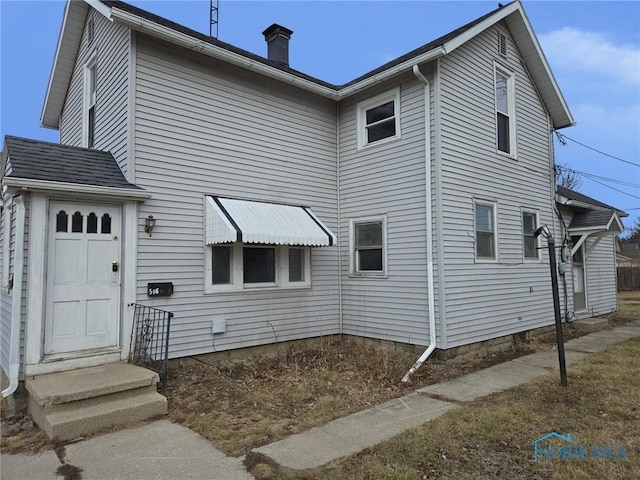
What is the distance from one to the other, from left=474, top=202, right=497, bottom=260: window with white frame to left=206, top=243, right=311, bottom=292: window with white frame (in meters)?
3.47

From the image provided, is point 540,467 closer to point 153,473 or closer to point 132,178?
point 153,473

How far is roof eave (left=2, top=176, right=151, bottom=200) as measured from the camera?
512 cm

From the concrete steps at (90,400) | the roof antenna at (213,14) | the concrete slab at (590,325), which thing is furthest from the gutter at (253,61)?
the concrete slab at (590,325)

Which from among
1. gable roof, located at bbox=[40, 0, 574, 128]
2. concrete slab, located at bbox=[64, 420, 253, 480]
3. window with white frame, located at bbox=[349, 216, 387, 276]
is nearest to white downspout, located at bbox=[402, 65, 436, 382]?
gable roof, located at bbox=[40, 0, 574, 128]

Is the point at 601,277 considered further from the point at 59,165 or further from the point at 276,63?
the point at 59,165

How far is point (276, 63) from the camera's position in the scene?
901 centimetres

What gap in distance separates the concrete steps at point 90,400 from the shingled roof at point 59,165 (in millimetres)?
2610

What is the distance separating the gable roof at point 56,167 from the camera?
5328mm

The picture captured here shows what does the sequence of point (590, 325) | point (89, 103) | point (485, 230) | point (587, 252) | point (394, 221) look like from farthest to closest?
point (587, 252)
point (590, 325)
point (89, 103)
point (485, 230)
point (394, 221)

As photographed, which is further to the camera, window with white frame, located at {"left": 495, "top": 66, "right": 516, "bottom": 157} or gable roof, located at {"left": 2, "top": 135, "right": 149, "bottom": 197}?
window with white frame, located at {"left": 495, "top": 66, "right": 516, "bottom": 157}

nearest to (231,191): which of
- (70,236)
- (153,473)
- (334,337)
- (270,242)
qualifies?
(270,242)

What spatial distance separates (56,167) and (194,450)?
4.41 m

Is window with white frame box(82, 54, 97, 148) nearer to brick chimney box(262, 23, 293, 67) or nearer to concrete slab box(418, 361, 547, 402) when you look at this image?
brick chimney box(262, 23, 293, 67)

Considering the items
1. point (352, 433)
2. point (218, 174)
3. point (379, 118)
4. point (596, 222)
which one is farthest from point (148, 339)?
point (596, 222)
